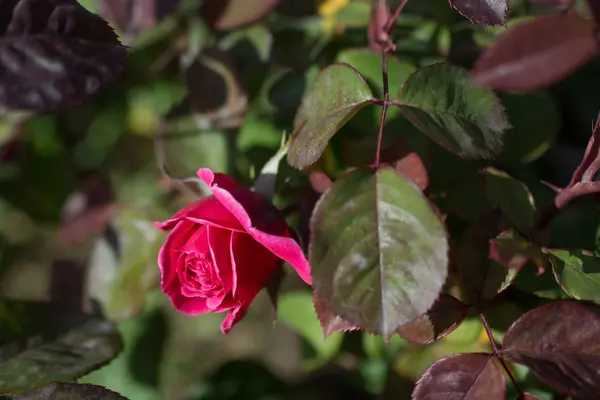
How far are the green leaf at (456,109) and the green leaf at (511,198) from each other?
0.33ft

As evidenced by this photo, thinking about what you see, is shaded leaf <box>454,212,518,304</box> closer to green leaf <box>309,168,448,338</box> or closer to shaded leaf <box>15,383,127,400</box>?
green leaf <box>309,168,448,338</box>

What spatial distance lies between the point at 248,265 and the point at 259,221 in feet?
0.16

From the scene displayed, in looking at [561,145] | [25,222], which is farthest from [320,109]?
[25,222]

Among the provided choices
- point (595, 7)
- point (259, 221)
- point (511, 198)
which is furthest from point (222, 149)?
point (595, 7)

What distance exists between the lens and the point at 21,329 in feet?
2.46

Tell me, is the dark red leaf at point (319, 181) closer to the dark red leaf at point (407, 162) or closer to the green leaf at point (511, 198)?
the dark red leaf at point (407, 162)

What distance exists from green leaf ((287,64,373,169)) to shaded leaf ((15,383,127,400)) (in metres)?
0.28

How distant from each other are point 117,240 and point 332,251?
544 millimetres

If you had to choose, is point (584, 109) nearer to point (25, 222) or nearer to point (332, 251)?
point (332, 251)

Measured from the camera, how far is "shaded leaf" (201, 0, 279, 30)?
86 centimetres

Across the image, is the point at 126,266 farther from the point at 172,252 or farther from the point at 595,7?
the point at 595,7

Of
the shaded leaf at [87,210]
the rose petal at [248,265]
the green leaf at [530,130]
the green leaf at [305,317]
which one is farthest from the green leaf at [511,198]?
the shaded leaf at [87,210]

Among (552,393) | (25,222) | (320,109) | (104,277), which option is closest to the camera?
(320,109)

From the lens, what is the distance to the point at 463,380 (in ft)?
1.89
